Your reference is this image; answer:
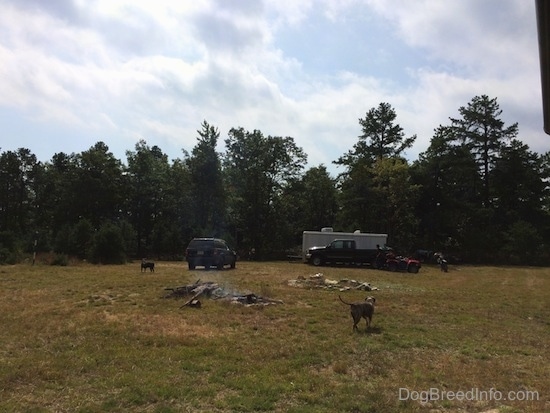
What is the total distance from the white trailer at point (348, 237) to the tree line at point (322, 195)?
29.3 ft

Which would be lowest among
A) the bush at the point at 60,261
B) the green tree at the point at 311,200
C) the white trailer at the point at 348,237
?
the bush at the point at 60,261

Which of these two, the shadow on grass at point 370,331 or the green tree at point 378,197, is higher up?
the green tree at point 378,197

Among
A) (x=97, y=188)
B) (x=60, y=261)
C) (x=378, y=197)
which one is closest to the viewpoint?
(x=60, y=261)

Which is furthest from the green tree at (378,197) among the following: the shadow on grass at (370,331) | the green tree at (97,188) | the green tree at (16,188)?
the green tree at (16,188)

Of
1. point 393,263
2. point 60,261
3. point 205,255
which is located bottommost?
point 60,261

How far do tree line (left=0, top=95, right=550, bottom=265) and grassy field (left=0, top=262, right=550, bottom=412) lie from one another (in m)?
24.5

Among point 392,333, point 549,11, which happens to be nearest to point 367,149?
point 392,333

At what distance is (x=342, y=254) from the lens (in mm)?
27969

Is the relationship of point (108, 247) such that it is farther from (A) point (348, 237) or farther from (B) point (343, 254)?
(A) point (348, 237)

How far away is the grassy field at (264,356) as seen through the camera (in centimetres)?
525

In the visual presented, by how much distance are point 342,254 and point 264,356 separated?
70.1ft

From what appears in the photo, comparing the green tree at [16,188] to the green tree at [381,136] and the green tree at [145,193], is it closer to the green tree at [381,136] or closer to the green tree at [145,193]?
the green tree at [145,193]

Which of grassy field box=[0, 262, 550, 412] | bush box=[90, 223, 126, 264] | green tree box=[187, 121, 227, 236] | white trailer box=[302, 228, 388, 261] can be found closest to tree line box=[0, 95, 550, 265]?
green tree box=[187, 121, 227, 236]

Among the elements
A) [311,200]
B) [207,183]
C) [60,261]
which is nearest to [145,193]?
[207,183]
